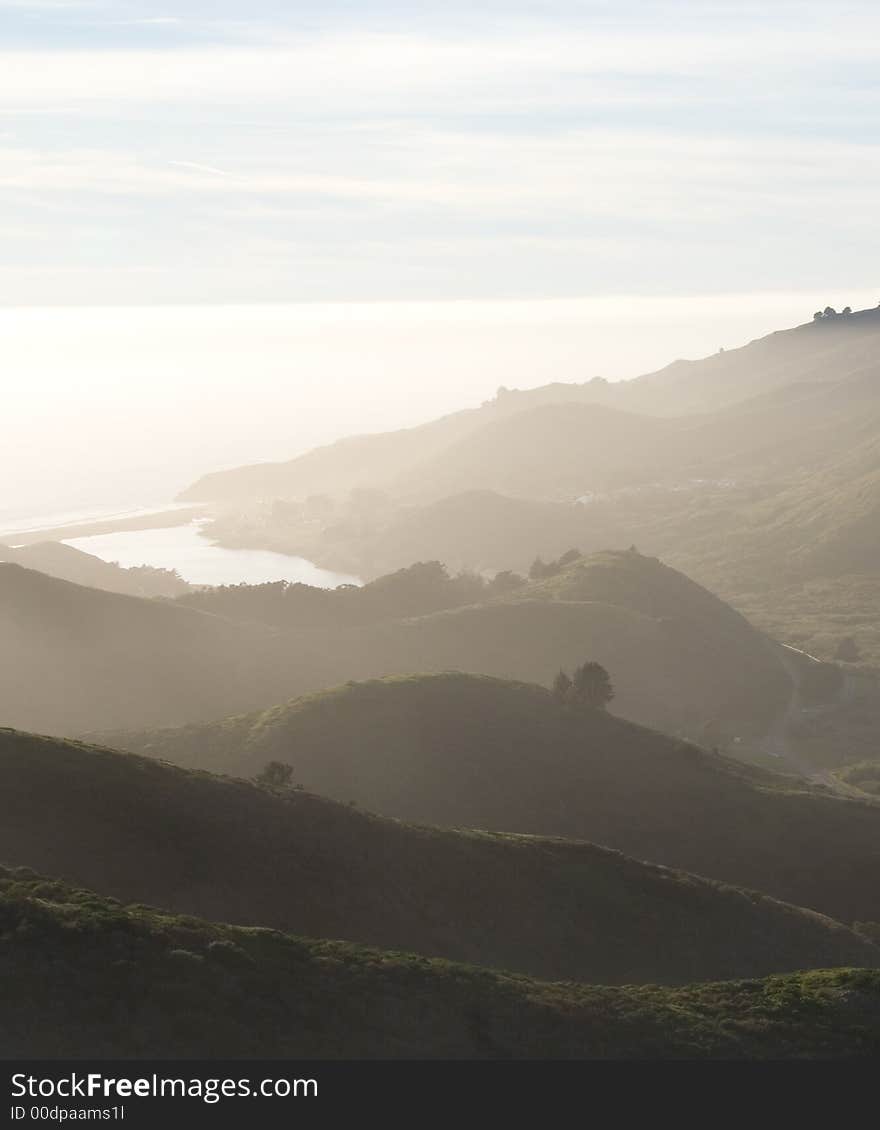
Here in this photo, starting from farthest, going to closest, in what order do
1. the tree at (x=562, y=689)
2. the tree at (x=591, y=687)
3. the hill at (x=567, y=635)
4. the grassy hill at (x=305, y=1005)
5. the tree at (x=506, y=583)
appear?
1. the tree at (x=506, y=583)
2. the hill at (x=567, y=635)
3. the tree at (x=591, y=687)
4. the tree at (x=562, y=689)
5. the grassy hill at (x=305, y=1005)

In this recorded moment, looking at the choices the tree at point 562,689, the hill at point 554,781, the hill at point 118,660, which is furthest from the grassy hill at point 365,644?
the tree at point 562,689

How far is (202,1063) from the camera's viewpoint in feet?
98.6

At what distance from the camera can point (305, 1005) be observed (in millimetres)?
34062

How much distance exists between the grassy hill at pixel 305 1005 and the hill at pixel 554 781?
3198 centimetres

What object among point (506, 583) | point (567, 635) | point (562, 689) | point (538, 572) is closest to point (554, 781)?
point (562, 689)

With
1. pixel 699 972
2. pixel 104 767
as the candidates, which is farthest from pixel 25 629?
pixel 699 972

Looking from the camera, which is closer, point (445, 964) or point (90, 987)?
point (90, 987)

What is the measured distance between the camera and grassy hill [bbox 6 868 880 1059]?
30594 mm

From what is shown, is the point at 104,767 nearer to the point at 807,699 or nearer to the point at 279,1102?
the point at 279,1102

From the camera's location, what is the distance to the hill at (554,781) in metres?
74.4

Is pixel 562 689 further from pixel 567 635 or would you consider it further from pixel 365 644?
pixel 567 635

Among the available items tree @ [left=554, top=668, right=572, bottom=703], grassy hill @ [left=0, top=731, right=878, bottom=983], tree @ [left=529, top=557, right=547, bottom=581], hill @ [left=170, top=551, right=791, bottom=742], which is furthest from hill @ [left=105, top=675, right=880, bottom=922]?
tree @ [left=529, top=557, right=547, bottom=581]

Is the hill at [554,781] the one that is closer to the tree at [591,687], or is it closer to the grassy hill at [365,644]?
the tree at [591,687]

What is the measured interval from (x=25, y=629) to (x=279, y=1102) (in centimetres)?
9006
